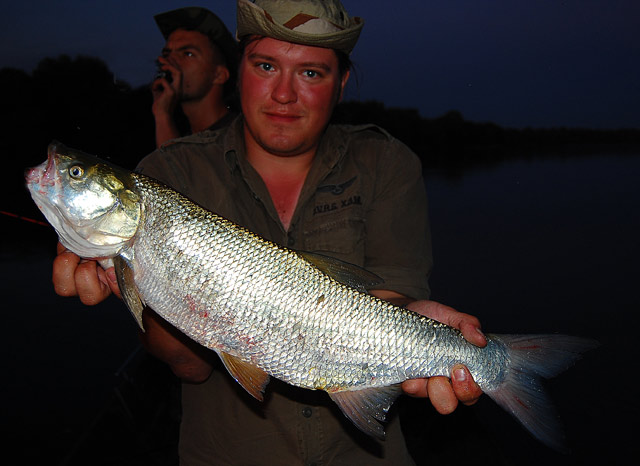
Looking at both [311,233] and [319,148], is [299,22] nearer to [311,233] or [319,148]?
[319,148]

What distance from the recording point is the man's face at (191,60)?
175 inches

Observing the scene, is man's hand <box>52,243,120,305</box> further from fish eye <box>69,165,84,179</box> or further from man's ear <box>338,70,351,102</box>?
man's ear <box>338,70,351,102</box>

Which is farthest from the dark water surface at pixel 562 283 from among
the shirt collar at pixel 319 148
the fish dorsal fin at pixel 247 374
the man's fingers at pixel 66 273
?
the man's fingers at pixel 66 273

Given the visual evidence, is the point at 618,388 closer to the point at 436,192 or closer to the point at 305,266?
the point at 305,266

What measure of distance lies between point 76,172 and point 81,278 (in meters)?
0.42

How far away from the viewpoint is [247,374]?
64.8 inches

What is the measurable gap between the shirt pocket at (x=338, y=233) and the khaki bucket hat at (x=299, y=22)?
0.87m

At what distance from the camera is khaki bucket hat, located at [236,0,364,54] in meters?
2.10

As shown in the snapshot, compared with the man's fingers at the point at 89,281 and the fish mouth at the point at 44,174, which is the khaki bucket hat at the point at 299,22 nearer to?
Answer: the fish mouth at the point at 44,174

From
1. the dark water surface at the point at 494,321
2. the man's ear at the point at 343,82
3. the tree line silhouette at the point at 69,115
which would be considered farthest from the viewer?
the tree line silhouette at the point at 69,115

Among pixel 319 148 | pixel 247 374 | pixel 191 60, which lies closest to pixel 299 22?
pixel 319 148

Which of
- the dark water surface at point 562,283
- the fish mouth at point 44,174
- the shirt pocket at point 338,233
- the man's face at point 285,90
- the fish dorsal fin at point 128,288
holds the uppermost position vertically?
the man's face at point 285,90

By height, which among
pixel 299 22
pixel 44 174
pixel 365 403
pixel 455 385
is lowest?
pixel 365 403

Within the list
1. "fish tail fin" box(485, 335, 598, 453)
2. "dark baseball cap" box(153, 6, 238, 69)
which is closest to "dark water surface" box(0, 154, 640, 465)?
"fish tail fin" box(485, 335, 598, 453)
